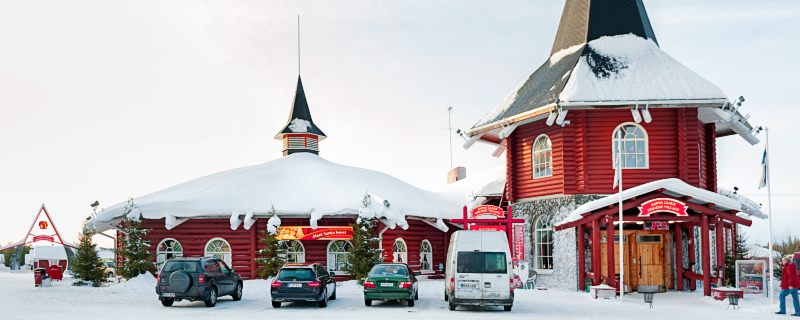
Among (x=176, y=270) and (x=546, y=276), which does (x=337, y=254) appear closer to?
(x=546, y=276)

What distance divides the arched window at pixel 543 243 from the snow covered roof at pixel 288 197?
5487mm

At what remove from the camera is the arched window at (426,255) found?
36344 millimetres

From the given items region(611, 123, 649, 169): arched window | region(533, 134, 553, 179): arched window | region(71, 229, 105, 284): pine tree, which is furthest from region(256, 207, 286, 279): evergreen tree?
region(611, 123, 649, 169): arched window

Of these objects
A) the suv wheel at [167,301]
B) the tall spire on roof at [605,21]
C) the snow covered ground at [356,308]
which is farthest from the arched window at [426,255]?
the suv wheel at [167,301]

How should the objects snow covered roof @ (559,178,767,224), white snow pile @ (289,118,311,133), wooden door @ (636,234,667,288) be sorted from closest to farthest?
snow covered roof @ (559,178,767,224)
wooden door @ (636,234,667,288)
white snow pile @ (289,118,311,133)

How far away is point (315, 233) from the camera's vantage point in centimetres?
3331

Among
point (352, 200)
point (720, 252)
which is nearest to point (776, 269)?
point (720, 252)

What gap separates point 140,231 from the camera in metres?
33.2

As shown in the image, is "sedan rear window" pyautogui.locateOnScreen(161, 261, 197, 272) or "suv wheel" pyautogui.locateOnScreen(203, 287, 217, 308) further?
"sedan rear window" pyautogui.locateOnScreen(161, 261, 197, 272)

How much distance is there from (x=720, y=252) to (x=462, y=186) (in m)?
22.1

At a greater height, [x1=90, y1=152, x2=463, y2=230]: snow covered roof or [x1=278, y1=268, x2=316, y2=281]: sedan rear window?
[x1=90, y1=152, x2=463, y2=230]: snow covered roof

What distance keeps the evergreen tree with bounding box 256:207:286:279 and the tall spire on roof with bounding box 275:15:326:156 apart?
1190cm

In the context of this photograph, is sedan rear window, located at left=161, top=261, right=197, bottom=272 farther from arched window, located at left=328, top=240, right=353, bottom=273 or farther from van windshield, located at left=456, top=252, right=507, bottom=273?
arched window, located at left=328, top=240, right=353, bottom=273

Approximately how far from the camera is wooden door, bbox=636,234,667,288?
29344 mm
